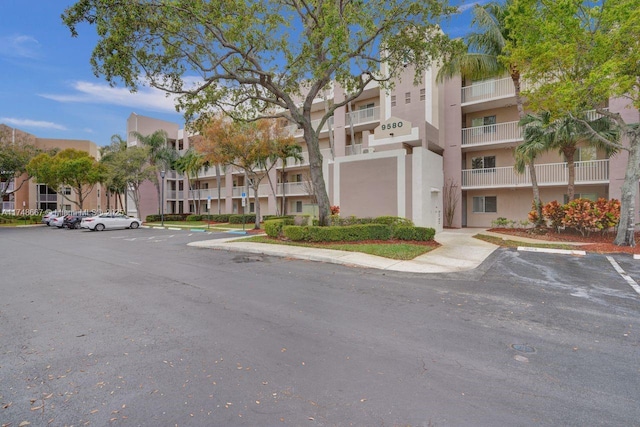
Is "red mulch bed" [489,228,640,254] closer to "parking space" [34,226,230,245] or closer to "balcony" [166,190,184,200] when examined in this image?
"parking space" [34,226,230,245]

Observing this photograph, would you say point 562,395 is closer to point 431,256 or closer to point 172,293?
point 172,293

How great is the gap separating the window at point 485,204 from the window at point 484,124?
470 cm

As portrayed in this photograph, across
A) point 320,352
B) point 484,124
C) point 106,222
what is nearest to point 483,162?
point 484,124

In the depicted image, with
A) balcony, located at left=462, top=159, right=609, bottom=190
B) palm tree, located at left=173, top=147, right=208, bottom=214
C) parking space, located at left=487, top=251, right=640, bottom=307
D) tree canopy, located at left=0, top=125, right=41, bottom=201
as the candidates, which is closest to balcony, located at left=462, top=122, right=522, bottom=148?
balcony, located at left=462, top=159, right=609, bottom=190

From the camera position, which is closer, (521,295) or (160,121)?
(521,295)

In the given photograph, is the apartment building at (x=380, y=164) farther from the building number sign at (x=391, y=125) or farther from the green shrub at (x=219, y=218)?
the green shrub at (x=219, y=218)

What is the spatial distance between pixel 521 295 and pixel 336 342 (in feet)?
15.2

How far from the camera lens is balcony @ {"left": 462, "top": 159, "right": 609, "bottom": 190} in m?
19.0

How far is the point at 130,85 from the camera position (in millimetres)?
13062

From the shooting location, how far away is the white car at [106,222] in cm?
2743

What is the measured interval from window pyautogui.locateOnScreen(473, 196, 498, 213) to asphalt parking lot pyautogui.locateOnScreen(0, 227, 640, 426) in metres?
16.8

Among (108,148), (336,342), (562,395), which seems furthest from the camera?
(108,148)

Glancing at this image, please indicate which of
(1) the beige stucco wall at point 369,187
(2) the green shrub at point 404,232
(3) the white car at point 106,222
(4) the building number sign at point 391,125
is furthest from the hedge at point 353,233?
(3) the white car at point 106,222

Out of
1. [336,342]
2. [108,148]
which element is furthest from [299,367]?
[108,148]
